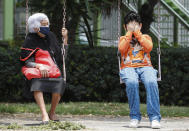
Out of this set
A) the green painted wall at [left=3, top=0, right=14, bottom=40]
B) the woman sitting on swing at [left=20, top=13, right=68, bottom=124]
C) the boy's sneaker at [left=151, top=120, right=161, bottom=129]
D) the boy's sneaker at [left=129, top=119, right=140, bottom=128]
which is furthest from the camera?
the green painted wall at [left=3, top=0, right=14, bottom=40]

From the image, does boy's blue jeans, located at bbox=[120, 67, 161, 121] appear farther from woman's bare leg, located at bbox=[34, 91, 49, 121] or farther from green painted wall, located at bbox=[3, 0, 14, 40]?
green painted wall, located at bbox=[3, 0, 14, 40]

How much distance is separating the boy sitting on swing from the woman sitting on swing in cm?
91

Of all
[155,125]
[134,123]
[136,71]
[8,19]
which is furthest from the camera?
[8,19]

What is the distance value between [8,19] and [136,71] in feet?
26.6

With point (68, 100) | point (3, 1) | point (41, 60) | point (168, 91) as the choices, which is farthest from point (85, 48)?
point (41, 60)

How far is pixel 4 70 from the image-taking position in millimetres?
10992

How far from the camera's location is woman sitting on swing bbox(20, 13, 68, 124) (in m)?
6.41

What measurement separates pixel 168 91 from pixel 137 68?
17.2ft

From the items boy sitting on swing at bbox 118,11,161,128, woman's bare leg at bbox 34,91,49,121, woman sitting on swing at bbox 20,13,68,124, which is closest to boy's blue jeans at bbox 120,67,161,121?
boy sitting on swing at bbox 118,11,161,128

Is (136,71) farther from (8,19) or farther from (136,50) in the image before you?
(8,19)

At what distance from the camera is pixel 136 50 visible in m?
6.54

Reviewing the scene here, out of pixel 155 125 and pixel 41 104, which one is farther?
pixel 41 104

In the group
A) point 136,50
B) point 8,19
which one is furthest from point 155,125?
point 8,19

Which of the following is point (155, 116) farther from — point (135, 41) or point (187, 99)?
point (187, 99)
